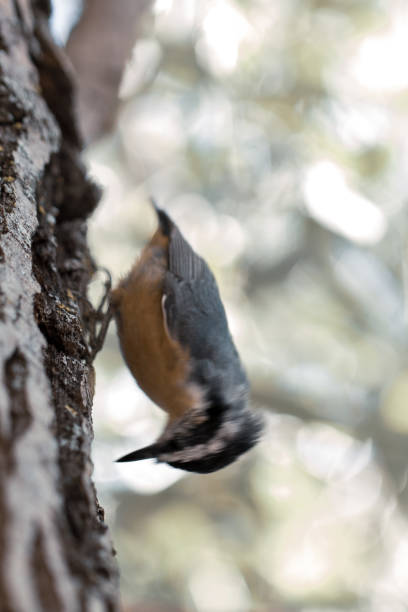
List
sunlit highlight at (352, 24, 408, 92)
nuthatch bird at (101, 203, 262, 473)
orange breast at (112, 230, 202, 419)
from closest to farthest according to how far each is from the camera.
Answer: nuthatch bird at (101, 203, 262, 473)
orange breast at (112, 230, 202, 419)
sunlit highlight at (352, 24, 408, 92)

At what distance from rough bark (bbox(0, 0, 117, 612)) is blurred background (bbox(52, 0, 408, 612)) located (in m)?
4.04

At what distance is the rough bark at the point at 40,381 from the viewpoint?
3.14ft

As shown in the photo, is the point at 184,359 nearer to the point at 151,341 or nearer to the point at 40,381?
the point at 151,341

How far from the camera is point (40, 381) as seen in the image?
1.34 metres

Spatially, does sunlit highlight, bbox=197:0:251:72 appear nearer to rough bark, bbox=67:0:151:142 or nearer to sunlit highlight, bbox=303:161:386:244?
sunlit highlight, bbox=303:161:386:244

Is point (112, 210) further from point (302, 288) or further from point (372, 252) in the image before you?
point (372, 252)

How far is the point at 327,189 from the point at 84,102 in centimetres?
308

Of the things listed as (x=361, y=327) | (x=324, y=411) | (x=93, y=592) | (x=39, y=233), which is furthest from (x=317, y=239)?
(x=93, y=592)

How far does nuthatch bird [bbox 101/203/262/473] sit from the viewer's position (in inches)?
106

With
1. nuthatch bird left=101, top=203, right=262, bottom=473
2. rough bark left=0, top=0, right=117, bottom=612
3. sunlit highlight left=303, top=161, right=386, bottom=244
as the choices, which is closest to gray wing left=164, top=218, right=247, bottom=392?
nuthatch bird left=101, top=203, right=262, bottom=473

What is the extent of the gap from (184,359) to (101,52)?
8.21ft

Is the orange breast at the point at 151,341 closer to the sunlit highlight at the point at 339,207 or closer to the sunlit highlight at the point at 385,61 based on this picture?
the sunlit highlight at the point at 339,207

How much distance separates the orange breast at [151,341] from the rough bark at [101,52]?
4.77 ft

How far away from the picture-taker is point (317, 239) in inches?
267
